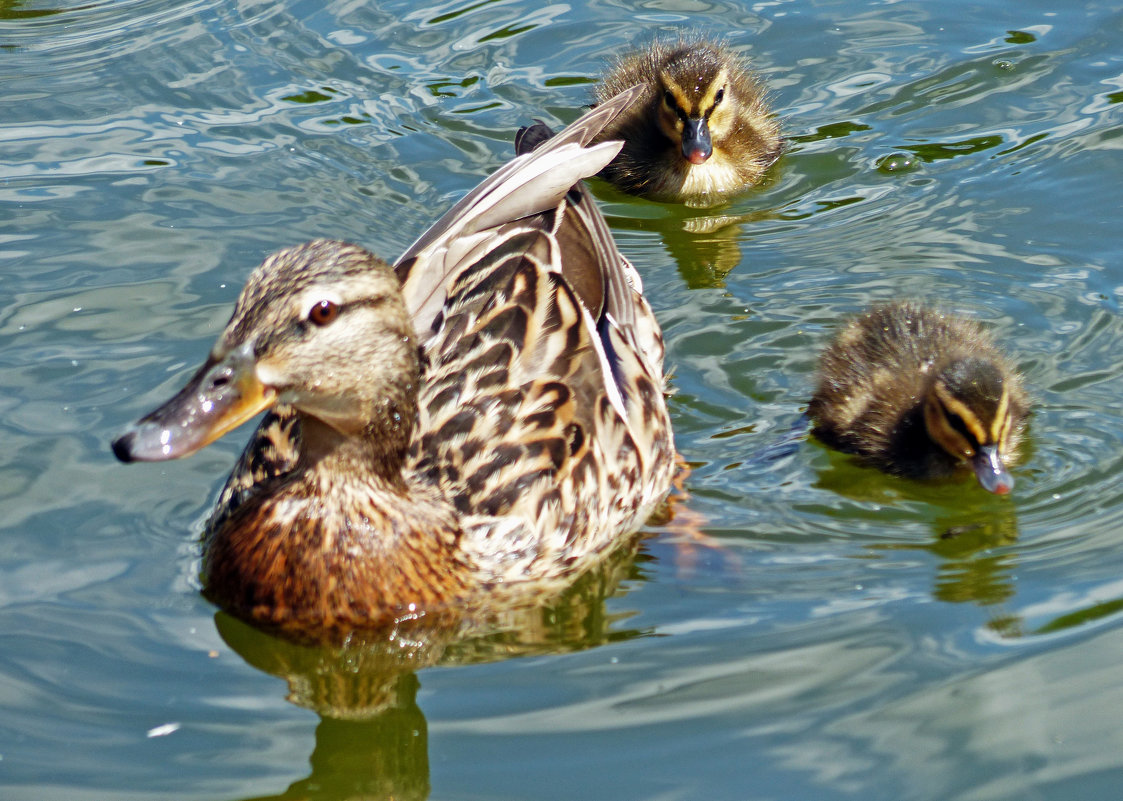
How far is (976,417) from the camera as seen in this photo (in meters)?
4.16

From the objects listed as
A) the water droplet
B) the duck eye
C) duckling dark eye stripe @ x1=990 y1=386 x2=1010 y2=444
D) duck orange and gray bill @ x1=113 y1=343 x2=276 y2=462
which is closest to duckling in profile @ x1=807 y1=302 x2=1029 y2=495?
duckling dark eye stripe @ x1=990 y1=386 x2=1010 y2=444

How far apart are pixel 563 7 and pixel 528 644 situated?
4.32 meters

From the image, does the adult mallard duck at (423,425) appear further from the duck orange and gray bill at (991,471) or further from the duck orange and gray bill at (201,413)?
the duck orange and gray bill at (991,471)

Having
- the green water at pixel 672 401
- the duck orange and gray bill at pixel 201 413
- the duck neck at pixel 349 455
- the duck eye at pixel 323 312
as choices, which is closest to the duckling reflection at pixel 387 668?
the green water at pixel 672 401

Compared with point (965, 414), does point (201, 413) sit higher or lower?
higher

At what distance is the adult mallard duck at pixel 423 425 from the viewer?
3.42 meters

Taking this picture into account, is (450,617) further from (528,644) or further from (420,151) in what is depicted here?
(420,151)

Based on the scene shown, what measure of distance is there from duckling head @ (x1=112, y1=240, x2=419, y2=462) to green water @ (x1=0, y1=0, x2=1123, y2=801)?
1.93 ft

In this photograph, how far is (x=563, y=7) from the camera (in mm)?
7270

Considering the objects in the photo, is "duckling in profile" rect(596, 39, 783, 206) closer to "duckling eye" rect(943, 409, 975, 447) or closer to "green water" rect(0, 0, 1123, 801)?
"green water" rect(0, 0, 1123, 801)

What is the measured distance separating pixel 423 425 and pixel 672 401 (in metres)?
1.13

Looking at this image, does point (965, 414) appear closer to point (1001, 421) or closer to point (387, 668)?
point (1001, 421)

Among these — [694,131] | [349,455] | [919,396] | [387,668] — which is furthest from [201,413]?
[694,131]

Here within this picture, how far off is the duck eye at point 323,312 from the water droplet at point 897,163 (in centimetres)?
316
